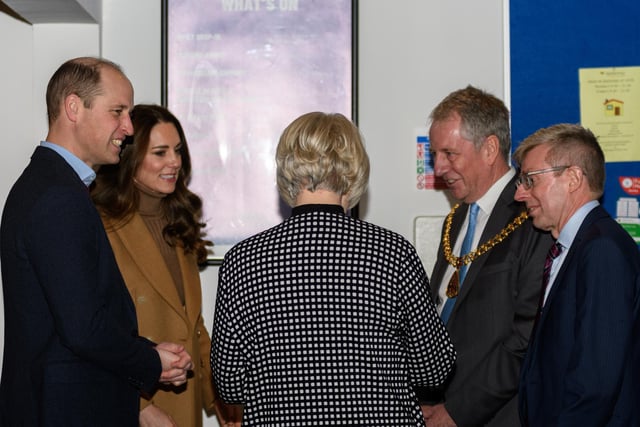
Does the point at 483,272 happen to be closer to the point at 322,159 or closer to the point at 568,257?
the point at 568,257

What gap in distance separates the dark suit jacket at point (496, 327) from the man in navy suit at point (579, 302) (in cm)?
14

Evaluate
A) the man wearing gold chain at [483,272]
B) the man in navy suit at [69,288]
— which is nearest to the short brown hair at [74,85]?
the man in navy suit at [69,288]

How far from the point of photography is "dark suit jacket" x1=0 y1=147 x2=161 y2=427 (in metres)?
A: 2.00

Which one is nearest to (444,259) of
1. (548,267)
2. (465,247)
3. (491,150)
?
(465,247)

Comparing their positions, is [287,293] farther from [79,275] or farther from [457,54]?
[457,54]

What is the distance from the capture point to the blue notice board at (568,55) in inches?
139

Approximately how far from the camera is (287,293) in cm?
188

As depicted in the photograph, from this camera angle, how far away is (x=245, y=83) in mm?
3562

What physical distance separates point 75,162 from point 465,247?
4.44ft

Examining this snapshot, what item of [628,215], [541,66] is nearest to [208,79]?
[541,66]

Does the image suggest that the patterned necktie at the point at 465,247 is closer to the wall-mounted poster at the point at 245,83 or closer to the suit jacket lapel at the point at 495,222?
the suit jacket lapel at the point at 495,222

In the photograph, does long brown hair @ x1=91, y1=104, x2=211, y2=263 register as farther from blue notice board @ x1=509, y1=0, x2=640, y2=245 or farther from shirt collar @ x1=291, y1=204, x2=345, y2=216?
blue notice board @ x1=509, y1=0, x2=640, y2=245

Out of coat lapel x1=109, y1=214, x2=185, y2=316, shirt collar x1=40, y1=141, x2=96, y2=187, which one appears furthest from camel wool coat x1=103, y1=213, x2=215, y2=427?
shirt collar x1=40, y1=141, x2=96, y2=187

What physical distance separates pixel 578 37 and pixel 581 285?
1770 millimetres
